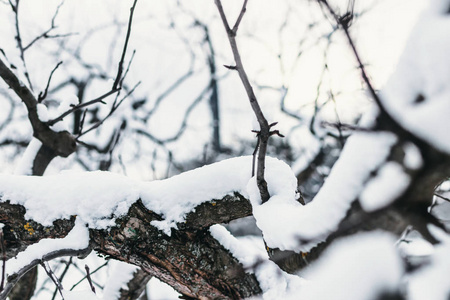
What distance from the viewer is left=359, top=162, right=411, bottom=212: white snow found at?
422 mm

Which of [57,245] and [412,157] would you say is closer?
[412,157]

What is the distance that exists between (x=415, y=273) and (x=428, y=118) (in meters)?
0.20

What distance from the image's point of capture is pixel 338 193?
53 centimetres

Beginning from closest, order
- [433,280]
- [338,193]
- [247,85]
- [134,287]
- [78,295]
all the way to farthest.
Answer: [433,280] → [338,193] → [247,85] → [78,295] → [134,287]

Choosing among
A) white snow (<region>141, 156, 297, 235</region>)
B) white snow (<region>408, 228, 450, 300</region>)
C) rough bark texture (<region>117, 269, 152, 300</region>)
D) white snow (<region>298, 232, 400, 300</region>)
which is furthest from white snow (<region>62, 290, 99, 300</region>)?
white snow (<region>408, 228, 450, 300</region>)

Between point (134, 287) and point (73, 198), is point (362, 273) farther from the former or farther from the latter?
point (134, 287)

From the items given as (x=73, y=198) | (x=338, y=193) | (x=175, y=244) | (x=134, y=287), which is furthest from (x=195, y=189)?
(x=134, y=287)

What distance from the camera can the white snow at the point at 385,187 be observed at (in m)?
0.42

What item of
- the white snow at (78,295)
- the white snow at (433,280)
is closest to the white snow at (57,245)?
the white snow at (78,295)

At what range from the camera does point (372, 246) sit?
16.1 inches

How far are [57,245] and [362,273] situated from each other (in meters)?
1.15

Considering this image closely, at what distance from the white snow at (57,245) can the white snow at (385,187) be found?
1.07 m

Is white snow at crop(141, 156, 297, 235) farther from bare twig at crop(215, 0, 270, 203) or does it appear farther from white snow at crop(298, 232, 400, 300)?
white snow at crop(298, 232, 400, 300)

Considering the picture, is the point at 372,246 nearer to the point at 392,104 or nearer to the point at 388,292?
the point at 388,292
